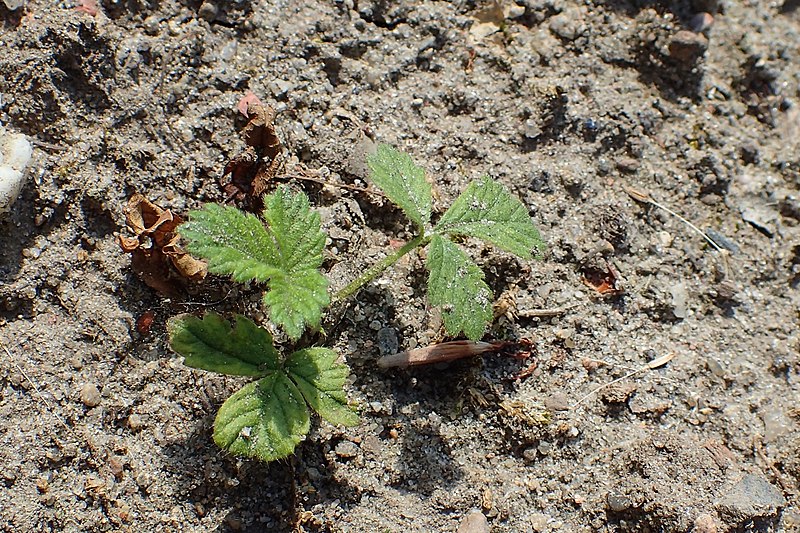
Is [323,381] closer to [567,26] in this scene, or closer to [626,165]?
[626,165]

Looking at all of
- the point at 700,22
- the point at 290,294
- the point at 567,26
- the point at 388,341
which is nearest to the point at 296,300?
the point at 290,294

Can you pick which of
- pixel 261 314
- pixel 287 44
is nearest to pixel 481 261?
pixel 261 314

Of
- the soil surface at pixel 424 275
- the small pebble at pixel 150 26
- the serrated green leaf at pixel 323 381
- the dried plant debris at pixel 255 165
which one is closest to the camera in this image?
the serrated green leaf at pixel 323 381

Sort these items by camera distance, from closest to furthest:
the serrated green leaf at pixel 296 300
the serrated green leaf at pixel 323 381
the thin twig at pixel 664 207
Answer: the serrated green leaf at pixel 296 300 → the serrated green leaf at pixel 323 381 → the thin twig at pixel 664 207

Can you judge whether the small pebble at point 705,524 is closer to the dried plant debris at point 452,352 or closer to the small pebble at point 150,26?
the dried plant debris at point 452,352

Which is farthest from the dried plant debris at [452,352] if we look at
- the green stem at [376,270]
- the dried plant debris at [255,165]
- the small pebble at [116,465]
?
the small pebble at [116,465]

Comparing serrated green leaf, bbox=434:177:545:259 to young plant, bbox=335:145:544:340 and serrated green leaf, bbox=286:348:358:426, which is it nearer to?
young plant, bbox=335:145:544:340
